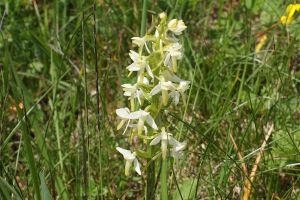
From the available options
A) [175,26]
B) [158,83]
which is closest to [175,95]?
[158,83]

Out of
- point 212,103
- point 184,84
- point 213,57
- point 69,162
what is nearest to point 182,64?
point 213,57

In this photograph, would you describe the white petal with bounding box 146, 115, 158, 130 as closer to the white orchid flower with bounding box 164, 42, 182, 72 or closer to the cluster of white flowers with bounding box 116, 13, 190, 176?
the cluster of white flowers with bounding box 116, 13, 190, 176

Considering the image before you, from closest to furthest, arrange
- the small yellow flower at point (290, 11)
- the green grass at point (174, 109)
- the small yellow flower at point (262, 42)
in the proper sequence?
1. the green grass at point (174, 109)
2. the small yellow flower at point (290, 11)
3. the small yellow flower at point (262, 42)

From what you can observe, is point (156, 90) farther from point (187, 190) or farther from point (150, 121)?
point (187, 190)

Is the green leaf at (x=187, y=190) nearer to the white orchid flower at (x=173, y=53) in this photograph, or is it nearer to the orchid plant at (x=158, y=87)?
the orchid plant at (x=158, y=87)

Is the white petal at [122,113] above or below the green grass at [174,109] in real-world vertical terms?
above

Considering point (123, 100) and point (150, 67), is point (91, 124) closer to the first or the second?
point (123, 100)

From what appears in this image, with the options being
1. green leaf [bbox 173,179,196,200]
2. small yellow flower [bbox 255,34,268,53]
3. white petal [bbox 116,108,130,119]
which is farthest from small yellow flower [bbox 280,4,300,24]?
white petal [bbox 116,108,130,119]

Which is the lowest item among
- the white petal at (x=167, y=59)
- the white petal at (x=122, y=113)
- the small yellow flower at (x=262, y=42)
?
the small yellow flower at (x=262, y=42)

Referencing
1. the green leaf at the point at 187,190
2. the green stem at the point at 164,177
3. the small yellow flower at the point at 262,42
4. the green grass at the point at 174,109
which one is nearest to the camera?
the green stem at the point at 164,177

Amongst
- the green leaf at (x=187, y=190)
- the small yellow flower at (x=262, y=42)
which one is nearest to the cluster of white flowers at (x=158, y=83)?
the green leaf at (x=187, y=190)
